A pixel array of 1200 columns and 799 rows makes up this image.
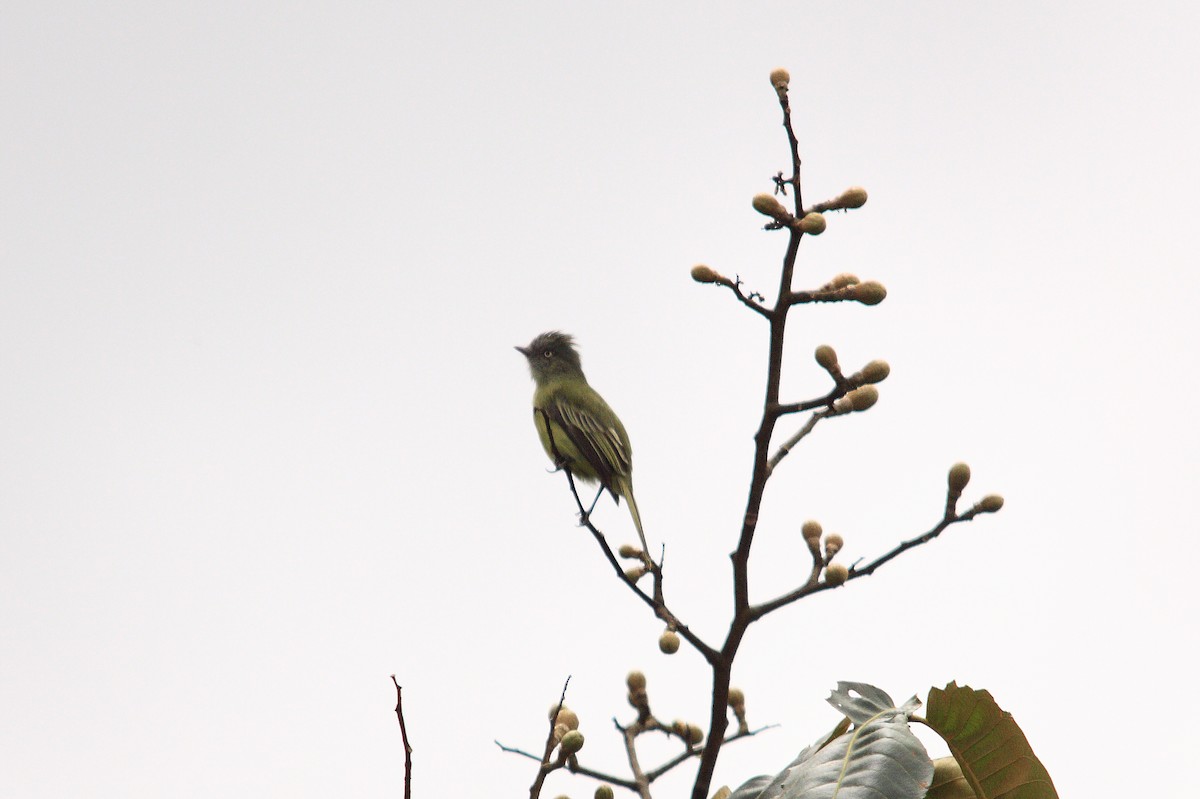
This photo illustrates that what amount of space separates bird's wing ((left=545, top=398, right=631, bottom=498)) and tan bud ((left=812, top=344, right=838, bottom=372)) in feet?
12.4

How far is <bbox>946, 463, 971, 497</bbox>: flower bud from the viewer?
3.90 metres

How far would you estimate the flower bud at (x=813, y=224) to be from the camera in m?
3.16

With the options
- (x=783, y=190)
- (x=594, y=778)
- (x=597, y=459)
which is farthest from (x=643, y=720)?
(x=597, y=459)

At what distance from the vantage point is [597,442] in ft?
25.8

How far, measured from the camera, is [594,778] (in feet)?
12.1

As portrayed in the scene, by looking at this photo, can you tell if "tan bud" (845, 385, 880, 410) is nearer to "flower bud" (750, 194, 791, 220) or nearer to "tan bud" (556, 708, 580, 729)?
"flower bud" (750, 194, 791, 220)

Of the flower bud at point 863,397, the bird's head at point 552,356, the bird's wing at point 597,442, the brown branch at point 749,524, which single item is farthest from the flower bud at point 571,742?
the bird's head at point 552,356

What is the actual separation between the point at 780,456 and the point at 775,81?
1.03 meters

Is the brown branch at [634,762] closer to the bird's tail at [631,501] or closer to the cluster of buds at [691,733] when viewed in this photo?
the cluster of buds at [691,733]

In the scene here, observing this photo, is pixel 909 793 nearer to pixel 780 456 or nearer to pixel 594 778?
pixel 780 456

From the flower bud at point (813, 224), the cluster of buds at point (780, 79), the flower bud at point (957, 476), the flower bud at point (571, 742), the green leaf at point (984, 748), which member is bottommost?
the green leaf at point (984, 748)

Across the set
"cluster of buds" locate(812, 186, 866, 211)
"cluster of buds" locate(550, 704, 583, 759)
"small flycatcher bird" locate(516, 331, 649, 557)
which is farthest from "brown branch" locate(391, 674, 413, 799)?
"small flycatcher bird" locate(516, 331, 649, 557)

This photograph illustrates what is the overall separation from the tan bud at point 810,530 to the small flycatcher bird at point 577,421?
2.53 metres

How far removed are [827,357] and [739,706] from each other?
1606mm
